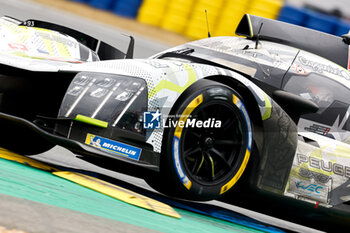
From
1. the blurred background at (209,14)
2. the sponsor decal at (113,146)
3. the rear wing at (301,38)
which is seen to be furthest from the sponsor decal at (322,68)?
the blurred background at (209,14)

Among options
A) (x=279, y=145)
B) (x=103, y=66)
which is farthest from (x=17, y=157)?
(x=279, y=145)

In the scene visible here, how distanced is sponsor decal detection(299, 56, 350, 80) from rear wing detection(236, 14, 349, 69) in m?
0.18

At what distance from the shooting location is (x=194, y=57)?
473 centimetres

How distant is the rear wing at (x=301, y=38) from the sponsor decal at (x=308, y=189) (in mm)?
1230

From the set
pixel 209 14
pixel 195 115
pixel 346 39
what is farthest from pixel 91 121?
pixel 209 14

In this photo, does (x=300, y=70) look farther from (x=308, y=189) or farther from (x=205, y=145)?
(x=205, y=145)

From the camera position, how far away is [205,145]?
3805 mm

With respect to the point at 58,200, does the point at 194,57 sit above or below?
above

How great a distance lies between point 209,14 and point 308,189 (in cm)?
825

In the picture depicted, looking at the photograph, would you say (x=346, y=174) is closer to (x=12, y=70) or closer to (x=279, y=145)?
(x=279, y=145)

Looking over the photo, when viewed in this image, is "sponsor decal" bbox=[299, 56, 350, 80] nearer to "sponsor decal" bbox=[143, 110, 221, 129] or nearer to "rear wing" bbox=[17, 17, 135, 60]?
"sponsor decal" bbox=[143, 110, 221, 129]

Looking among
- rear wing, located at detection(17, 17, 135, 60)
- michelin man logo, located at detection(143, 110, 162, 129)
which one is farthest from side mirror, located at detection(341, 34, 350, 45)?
michelin man logo, located at detection(143, 110, 162, 129)

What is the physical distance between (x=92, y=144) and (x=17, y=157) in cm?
79

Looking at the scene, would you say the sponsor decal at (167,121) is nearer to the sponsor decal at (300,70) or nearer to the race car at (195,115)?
the race car at (195,115)
